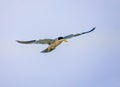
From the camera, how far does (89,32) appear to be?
8.55 metres

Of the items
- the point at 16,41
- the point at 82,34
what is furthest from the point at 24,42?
the point at 82,34

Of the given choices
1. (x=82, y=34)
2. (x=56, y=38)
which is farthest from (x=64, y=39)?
(x=82, y=34)

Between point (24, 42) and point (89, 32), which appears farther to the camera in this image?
point (89, 32)

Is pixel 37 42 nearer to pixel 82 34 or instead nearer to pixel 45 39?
pixel 45 39

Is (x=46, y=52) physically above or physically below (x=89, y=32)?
below

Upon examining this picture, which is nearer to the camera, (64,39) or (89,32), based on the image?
(64,39)

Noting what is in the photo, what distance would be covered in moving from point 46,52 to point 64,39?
46 centimetres

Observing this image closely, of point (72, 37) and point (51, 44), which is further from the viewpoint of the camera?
point (72, 37)

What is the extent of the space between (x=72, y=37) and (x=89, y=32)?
0.51m

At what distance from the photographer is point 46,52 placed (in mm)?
7953

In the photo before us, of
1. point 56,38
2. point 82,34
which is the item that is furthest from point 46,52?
point 82,34

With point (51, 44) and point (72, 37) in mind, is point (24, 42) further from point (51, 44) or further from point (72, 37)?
point (72, 37)

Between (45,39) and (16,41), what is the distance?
571 millimetres

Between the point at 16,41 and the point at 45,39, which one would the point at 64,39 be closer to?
the point at 45,39
